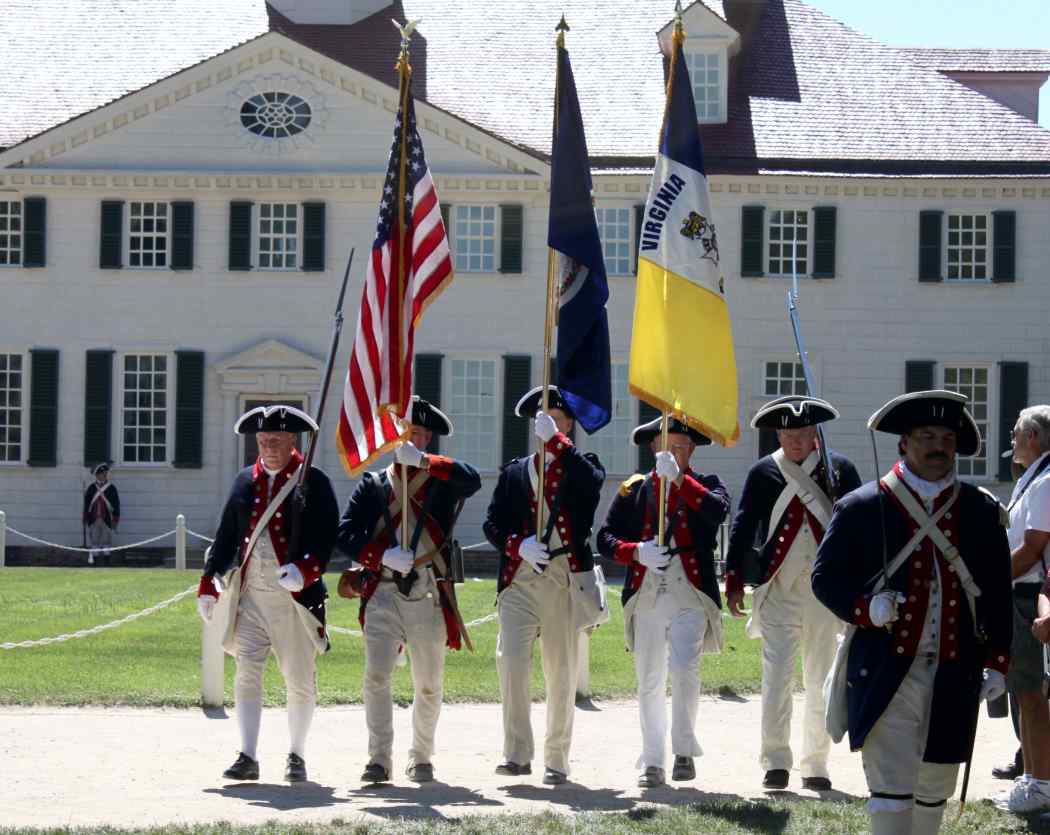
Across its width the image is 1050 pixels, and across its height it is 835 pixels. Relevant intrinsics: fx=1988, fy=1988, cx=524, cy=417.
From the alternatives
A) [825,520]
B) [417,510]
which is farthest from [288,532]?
[825,520]

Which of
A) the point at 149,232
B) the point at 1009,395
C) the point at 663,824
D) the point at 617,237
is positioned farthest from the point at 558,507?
the point at 1009,395

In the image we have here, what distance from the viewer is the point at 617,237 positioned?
1352 inches

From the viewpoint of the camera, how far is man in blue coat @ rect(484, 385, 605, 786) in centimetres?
1106

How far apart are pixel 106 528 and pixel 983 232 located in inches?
626

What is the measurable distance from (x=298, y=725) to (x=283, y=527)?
1.09 metres

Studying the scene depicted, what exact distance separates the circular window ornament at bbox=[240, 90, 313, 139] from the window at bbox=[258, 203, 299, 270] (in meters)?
1.28

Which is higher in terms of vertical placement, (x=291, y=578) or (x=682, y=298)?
(x=682, y=298)

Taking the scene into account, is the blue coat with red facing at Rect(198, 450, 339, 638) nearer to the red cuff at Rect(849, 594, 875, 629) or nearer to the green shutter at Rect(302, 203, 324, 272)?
the red cuff at Rect(849, 594, 875, 629)

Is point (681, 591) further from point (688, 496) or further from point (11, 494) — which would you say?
point (11, 494)

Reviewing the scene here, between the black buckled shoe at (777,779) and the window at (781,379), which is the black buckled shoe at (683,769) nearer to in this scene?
the black buckled shoe at (777,779)

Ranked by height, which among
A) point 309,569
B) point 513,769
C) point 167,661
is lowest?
point 167,661

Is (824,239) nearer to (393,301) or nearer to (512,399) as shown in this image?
(512,399)

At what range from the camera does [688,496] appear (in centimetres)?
1128

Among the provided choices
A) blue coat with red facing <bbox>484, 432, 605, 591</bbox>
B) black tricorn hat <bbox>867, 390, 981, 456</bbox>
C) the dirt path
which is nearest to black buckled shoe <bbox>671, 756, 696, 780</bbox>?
the dirt path
